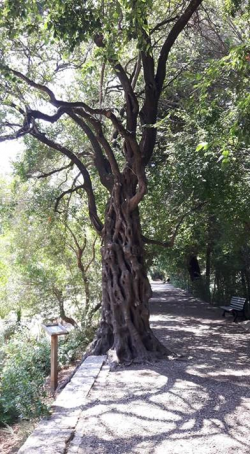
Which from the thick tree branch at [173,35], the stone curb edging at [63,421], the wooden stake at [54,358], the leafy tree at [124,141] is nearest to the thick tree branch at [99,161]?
the leafy tree at [124,141]

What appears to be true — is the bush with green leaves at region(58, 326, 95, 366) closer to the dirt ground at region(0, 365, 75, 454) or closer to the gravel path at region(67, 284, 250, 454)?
the gravel path at region(67, 284, 250, 454)

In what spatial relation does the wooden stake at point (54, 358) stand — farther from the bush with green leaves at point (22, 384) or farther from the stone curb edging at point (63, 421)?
the stone curb edging at point (63, 421)

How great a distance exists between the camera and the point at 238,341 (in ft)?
34.7

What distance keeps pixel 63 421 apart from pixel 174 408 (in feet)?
4.13

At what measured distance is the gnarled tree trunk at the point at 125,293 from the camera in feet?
27.0

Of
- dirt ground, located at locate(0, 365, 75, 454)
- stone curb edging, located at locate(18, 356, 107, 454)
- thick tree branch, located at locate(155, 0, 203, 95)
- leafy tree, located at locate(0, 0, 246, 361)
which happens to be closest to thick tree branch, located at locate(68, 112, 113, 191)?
leafy tree, located at locate(0, 0, 246, 361)

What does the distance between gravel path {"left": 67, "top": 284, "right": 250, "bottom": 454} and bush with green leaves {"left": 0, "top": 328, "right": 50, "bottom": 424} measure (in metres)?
0.61

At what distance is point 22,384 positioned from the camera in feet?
19.2

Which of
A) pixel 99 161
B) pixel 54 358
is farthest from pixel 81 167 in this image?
pixel 54 358

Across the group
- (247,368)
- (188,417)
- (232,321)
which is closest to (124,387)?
(188,417)

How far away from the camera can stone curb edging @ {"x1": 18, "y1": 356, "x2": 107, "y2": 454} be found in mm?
4086

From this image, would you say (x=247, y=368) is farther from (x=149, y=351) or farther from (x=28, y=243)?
(x=28, y=243)

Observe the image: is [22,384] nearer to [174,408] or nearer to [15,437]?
[15,437]

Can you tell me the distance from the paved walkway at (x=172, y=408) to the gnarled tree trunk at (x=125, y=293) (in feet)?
1.85
